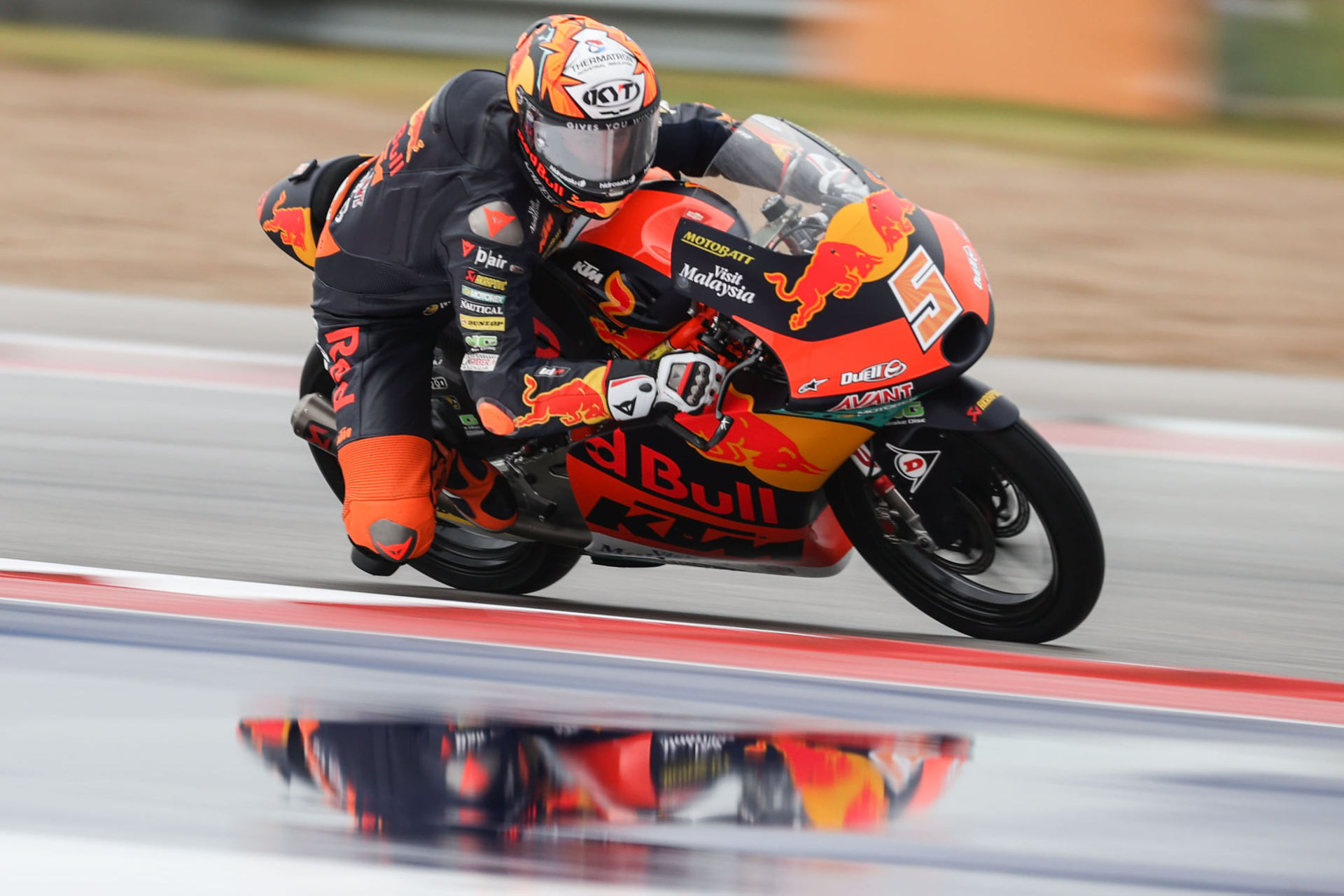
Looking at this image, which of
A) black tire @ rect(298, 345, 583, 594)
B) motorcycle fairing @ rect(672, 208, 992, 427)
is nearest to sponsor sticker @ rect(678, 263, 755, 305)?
motorcycle fairing @ rect(672, 208, 992, 427)

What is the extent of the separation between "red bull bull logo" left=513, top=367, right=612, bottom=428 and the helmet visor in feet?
1.36

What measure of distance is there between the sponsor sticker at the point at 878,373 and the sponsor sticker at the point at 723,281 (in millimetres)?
268

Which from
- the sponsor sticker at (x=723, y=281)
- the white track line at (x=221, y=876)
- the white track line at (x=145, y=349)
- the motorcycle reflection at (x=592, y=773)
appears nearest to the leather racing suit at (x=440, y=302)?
the sponsor sticker at (x=723, y=281)

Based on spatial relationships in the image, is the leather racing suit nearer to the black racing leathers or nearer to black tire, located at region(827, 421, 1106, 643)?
the black racing leathers

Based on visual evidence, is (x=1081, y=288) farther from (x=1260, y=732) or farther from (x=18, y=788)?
(x=18, y=788)

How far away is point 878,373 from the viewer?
10.6 feet

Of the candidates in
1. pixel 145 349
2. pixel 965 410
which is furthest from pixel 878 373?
pixel 145 349

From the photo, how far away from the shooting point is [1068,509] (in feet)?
10.8

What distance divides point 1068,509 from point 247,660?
1.75m

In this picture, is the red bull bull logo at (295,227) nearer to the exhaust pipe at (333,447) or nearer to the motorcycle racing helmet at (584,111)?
the exhaust pipe at (333,447)

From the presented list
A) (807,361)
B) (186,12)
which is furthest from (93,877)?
(186,12)

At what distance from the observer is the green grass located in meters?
10.1

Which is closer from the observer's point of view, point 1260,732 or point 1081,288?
point 1260,732

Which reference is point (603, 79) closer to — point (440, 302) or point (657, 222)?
point (657, 222)
